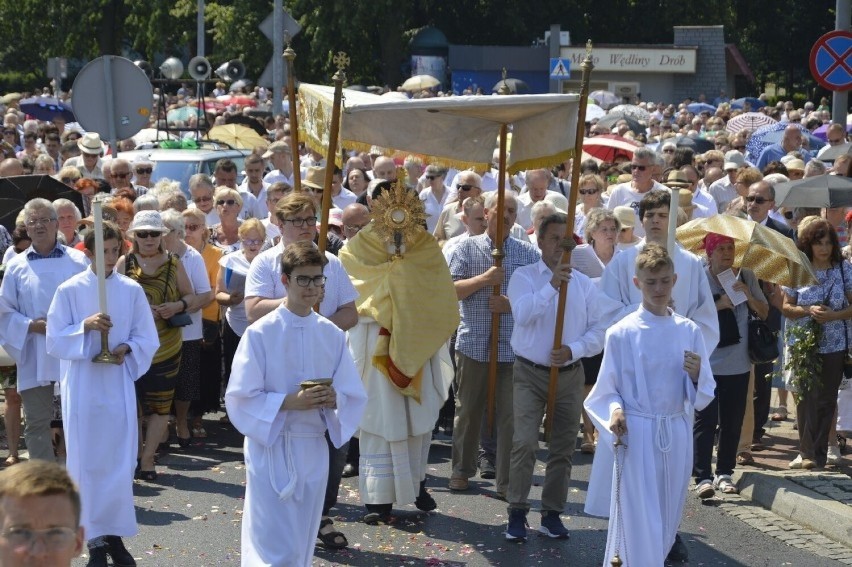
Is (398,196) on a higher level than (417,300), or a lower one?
higher

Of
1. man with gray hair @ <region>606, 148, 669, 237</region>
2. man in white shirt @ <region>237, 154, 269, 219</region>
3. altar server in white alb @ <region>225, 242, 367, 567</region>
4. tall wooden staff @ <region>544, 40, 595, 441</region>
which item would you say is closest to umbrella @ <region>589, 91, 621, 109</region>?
man in white shirt @ <region>237, 154, 269, 219</region>

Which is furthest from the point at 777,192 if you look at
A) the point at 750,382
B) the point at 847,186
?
the point at 750,382

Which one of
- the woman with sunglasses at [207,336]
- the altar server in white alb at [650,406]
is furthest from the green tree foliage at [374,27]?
the altar server in white alb at [650,406]

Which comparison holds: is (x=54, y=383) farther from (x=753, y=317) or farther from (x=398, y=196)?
(x=753, y=317)

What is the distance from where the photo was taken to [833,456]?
10688mm

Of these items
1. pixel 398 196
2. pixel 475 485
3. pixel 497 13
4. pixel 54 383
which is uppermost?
pixel 497 13

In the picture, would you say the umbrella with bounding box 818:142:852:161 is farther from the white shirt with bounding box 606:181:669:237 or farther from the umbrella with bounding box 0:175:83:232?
the umbrella with bounding box 0:175:83:232

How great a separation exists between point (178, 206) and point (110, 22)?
5169 cm

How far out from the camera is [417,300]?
9.12m

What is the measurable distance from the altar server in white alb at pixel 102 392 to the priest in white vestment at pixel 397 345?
4.62ft

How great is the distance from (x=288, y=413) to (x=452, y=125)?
3.45 m

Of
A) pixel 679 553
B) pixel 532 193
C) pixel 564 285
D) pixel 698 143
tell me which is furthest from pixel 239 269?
pixel 698 143

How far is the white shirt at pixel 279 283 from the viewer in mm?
8422

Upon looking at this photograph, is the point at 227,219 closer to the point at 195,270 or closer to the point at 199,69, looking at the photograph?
the point at 195,270
